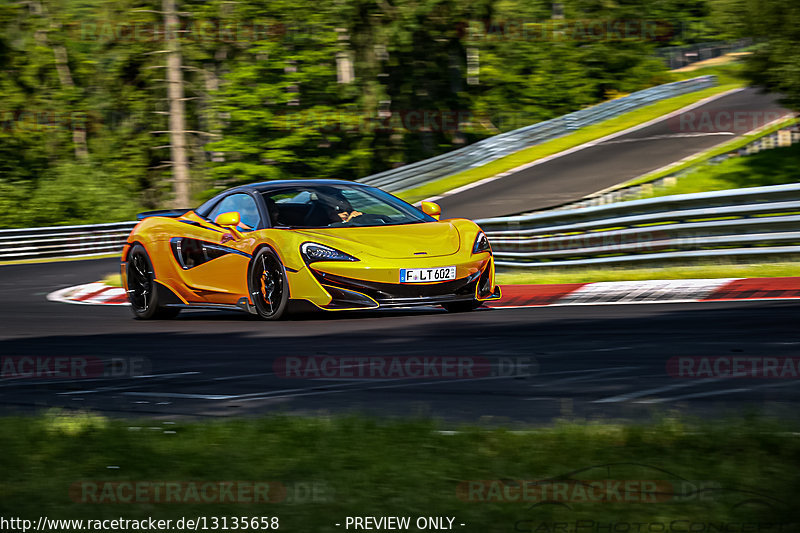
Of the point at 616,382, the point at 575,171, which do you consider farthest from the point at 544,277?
the point at 575,171

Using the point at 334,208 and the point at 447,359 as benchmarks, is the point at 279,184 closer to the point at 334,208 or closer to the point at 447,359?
the point at 334,208

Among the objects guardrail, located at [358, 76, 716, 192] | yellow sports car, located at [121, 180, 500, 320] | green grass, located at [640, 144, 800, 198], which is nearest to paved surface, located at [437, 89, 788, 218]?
green grass, located at [640, 144, 800, 198]

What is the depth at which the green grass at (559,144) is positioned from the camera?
32375mm

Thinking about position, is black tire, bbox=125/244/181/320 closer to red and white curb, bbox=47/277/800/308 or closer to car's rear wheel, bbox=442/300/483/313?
car's rear wheel, bbox=442/300/483/313

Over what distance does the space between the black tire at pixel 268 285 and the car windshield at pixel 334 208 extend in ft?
1.38

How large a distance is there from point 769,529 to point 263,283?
755cm

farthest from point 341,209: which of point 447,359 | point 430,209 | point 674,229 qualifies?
point 674,229

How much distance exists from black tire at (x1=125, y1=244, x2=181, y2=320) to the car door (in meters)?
0.55

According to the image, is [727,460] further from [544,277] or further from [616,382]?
[544,277]

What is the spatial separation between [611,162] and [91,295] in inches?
669

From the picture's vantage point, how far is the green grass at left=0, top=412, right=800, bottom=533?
339 cm

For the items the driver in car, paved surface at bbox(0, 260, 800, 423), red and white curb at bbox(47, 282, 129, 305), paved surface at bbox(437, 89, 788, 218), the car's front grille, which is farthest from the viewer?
paved surface at bbox(437, 89, 788, 218)

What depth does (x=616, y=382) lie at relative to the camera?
586 cm

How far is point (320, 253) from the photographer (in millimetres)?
9945
